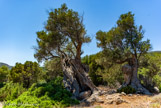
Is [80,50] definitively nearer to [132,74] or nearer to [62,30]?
[62,30]

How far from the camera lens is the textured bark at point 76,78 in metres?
9.11

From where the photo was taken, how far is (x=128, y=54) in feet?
33.1

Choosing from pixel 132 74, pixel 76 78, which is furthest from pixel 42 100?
pixel 132 74

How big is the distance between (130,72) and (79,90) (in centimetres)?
535

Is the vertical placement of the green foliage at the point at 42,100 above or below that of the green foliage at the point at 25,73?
below

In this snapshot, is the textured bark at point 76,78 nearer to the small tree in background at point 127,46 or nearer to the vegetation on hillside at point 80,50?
the vegetation on hillside at point 80,50

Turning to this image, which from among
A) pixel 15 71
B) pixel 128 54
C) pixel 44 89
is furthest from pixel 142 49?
pixel 15 71

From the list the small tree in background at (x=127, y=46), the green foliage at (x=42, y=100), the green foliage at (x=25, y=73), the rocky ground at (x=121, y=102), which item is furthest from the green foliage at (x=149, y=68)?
the green foliage at (x=25, y=73)

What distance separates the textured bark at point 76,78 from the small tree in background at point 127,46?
339 cm

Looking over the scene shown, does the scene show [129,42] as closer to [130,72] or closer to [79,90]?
[130,72]

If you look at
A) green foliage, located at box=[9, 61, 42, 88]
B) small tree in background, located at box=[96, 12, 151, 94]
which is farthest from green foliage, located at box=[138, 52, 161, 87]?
green foliage, located at box=[9, 61, 42, 88]

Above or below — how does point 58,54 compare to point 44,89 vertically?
above

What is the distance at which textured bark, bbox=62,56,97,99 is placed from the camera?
9.11 m

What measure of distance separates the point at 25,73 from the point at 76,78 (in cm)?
850
